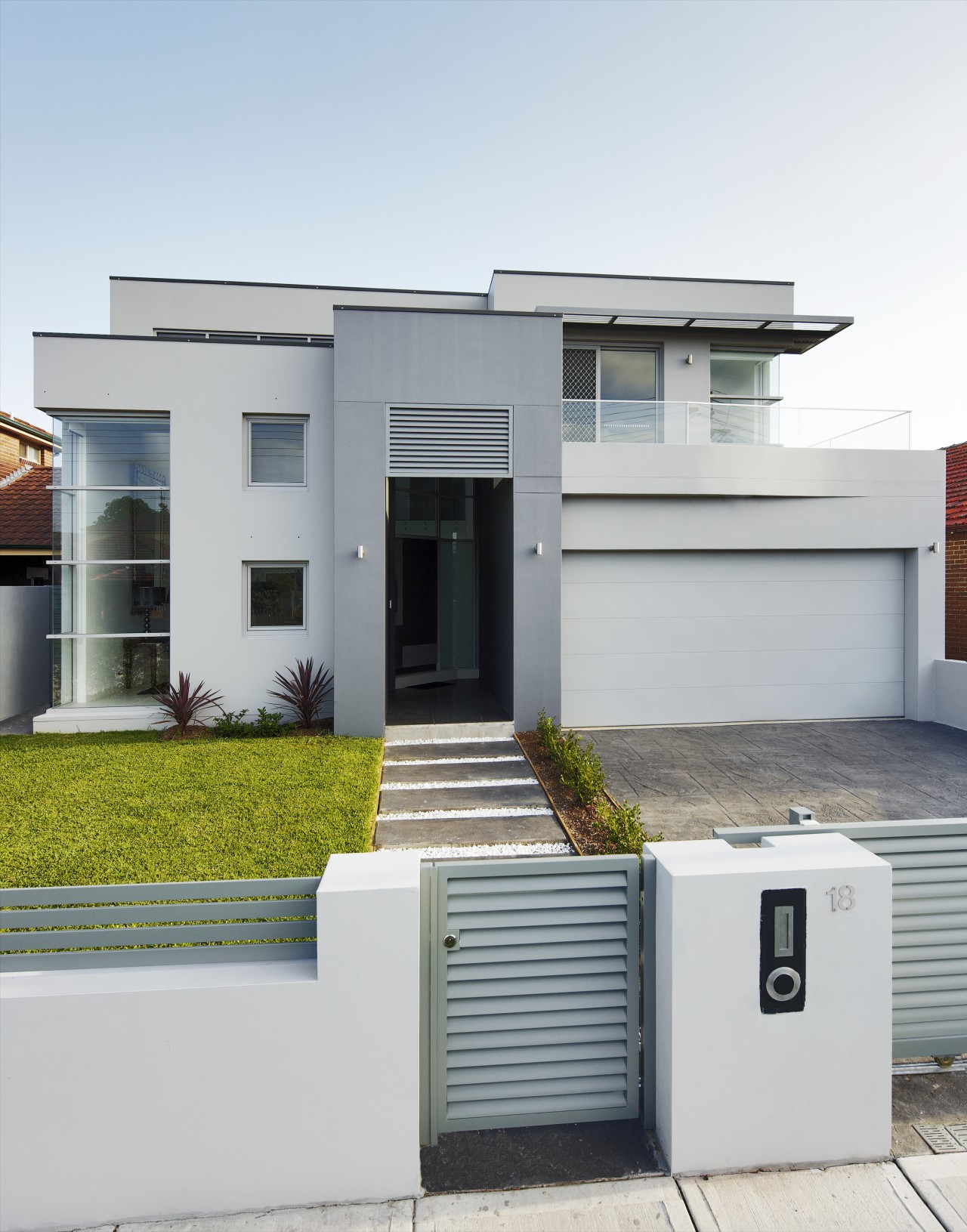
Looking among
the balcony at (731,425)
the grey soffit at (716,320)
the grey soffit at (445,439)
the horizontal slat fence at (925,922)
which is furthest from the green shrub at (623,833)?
the grey soffit at (716,320)

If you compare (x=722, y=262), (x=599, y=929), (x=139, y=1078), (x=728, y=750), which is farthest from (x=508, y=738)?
(x=722, y=262)

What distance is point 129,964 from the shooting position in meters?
2.38

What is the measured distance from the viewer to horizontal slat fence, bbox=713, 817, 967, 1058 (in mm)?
2869

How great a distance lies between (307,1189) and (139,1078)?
0.72 m

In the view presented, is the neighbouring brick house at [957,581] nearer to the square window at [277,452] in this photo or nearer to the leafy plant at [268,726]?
the square window at [277,452]

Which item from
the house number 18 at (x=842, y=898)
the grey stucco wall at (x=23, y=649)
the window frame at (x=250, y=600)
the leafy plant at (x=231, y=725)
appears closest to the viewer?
the house number 18 at (x=842, y=898)

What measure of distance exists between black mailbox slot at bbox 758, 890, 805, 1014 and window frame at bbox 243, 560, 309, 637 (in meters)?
7.96

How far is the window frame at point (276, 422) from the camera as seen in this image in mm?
9453

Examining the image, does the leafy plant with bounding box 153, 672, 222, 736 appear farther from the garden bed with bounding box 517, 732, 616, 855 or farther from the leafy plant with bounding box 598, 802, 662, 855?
the leafy plant with bounding box 598, 802, 662, 855

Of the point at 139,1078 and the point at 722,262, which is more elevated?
the point at 722,262

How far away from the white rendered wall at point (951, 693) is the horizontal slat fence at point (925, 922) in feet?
26.5

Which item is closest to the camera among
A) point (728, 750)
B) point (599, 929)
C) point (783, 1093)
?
point (783, 1093)

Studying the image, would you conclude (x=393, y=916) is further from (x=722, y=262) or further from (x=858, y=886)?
(x=722, y=262)

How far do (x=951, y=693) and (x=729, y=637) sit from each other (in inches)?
131
